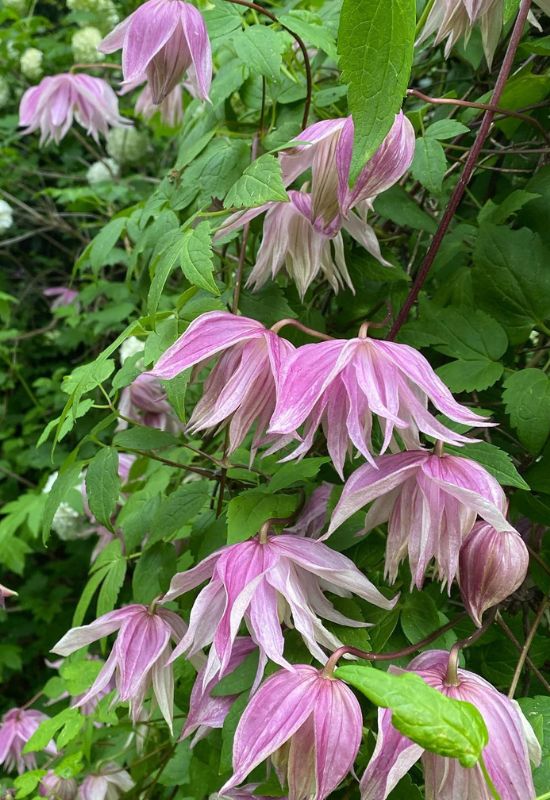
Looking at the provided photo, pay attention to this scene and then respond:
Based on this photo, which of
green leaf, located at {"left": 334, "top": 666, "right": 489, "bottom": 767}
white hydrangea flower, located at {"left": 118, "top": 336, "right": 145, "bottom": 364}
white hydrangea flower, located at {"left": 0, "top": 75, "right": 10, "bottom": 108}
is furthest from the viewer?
A: white hydrangea flower, located at {"left": 0, "top": 75, "right": 10, "bottom": 108}

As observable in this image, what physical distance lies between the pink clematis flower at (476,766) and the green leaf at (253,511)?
0.53 ft

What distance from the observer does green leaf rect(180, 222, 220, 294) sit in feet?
1.84

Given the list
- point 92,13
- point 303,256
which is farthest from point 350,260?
point 92,13

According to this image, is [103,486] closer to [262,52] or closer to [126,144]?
[262,52]

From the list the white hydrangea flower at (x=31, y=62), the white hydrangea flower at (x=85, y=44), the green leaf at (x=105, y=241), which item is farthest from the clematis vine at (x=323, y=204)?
the white hydrangea flower at (x=31, y=62)

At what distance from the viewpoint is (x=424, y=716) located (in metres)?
0.31

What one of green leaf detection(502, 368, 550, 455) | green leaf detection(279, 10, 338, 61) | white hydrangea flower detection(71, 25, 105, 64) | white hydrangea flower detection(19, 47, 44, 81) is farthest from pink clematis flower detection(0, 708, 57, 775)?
white hydrangea flower detection(19, 47, 44, 81)

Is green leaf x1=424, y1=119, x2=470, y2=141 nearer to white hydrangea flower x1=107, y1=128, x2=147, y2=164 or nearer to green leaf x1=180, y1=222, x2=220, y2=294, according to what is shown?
green leaf x1=180, y1=222, x2=220, y2=294

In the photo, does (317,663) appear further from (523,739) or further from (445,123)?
(445,123)

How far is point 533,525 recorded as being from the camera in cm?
69

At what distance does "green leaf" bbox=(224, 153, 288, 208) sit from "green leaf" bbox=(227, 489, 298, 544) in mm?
214

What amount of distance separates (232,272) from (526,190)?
0.32 meters

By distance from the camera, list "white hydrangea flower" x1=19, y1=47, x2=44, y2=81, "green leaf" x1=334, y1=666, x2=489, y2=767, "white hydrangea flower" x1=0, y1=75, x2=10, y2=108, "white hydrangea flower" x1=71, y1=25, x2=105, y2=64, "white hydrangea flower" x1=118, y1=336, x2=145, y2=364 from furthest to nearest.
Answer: "white hydrangea flower" x1=0, y1=75, x2=10, y2=108 < "white hydrangea flower" x1=19, y1=47, x2=44, y2=81 < "white hydrangea flower" x1=71, y1=25, x2=105, y2=64 < "white hydrangea flower" x1=118, y1=336, x2=145, y2=364 < "green leaf" x1=334, y1=666, x2=489, y2=767

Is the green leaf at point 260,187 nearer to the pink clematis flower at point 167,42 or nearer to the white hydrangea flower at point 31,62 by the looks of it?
the pink clematis flower at point 167,42
